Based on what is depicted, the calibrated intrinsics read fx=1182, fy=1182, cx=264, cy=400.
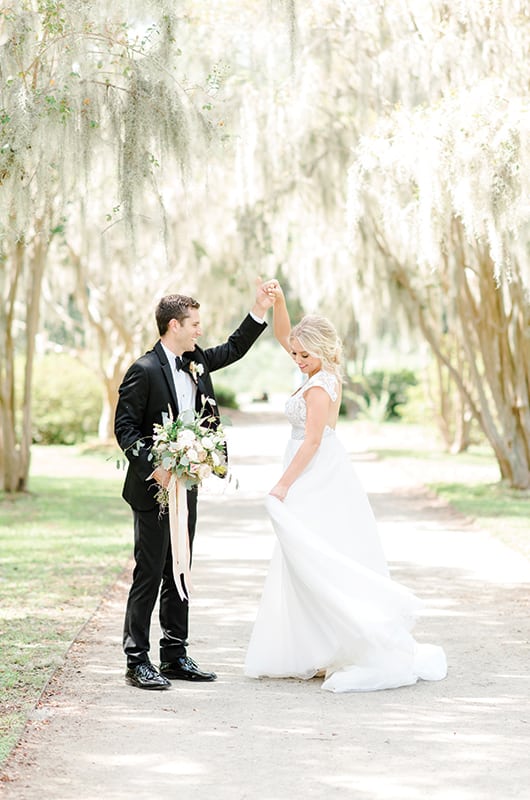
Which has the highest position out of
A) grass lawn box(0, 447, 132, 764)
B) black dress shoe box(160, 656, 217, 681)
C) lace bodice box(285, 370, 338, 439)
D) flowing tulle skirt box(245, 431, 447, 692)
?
lace bodice box(285, 370, 338, 439)

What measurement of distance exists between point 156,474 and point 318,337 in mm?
1096

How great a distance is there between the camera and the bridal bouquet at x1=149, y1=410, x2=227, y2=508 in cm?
552

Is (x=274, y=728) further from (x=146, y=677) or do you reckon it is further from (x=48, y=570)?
(x=48, y=570)

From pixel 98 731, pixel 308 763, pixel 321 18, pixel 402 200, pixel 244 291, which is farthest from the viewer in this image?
pixel 244 291

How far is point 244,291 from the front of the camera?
899 inches

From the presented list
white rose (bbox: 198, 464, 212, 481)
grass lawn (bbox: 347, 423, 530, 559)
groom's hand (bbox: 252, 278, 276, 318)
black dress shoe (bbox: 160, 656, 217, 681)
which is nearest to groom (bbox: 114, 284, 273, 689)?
black dress shoe (bbox: 160, 656, 217, 681)

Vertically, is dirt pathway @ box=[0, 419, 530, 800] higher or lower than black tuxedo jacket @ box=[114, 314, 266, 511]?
lower

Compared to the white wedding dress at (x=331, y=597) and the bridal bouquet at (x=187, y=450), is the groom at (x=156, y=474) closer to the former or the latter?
the bridal bouquet at (x=187, y=450)

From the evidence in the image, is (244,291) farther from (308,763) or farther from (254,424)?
(308,763)

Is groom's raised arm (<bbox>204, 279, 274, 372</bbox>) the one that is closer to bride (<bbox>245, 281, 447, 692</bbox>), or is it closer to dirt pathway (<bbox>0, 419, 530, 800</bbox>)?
bride (<bbox>245, 281, 447, 692</bbox>)

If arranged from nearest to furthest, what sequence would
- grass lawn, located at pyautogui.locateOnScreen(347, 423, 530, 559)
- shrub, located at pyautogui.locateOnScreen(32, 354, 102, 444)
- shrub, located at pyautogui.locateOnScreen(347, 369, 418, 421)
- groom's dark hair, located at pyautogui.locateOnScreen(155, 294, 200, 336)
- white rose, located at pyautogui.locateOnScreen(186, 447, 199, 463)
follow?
white rose, located at pyautogui.locateOnScreen(186, 447, 199, 463) < groom's dark hair, located at pyautogui.locateOnScreen(155, 294, 200, 336) < grass lawn, located at pyautogui.locateOnScreen(347, 423, 530, 559) < shrub, located at pyautogui.locateOnScreen(32, 354, 102, 444) < shrub, located at pyautogui.locateOnScreen(347, 369, 418, 421)

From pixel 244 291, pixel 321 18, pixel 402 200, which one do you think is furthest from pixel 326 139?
pixel 244 291

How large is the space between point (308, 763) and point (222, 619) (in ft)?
10.4

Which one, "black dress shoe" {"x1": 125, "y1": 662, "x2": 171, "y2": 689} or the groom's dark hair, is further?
the groom's dark hair
